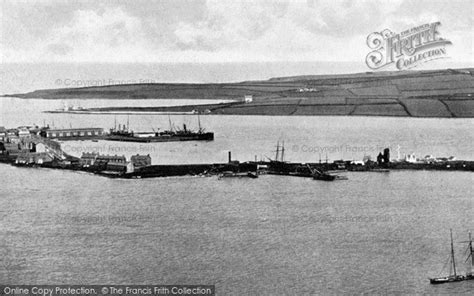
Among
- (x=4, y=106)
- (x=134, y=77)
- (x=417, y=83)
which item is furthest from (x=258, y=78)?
(x=4, y=106)

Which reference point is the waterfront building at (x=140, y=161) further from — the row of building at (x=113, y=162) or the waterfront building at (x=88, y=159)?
the waterfront building at (x=88, y=159)

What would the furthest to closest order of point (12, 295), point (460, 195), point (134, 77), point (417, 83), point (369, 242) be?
1. point (417, 83)
2. point (134, 77)
3. point (460, 195)
4. point (369, 242)
5. point (12, 295)

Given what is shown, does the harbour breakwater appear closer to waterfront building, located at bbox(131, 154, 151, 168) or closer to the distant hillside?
waterfront building, located at bbox(131, 154, 151, 168)

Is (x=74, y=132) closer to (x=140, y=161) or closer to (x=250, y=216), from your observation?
(x=140, y=161)

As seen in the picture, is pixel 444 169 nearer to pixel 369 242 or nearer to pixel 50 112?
pixel 369 242

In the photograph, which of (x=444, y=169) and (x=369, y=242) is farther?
(x=444, y=169)

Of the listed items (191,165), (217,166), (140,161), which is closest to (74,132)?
(140,161)

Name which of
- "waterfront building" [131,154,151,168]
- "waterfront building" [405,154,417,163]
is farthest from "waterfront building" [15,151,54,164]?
Result: "waterfront building" [405,154,417,163]
